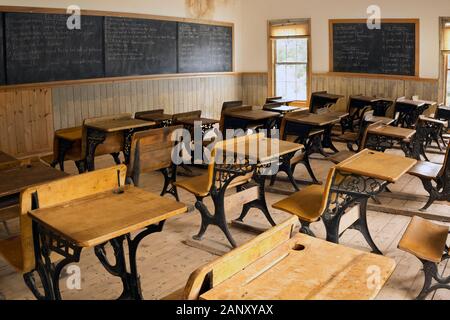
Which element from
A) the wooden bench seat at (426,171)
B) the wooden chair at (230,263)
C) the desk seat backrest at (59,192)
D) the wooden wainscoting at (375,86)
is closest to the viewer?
the wooden chair at (230,263)

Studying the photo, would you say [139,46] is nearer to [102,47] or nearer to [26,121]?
[102,47]

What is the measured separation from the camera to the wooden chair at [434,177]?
4.05m

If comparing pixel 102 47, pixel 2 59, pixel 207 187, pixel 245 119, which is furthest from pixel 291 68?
pixel 207 187

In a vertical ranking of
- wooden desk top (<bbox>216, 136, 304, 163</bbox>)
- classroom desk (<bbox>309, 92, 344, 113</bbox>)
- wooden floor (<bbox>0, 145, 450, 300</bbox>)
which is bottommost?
wooden floor (<bbox>0, 145, 450, 300</bbox>)

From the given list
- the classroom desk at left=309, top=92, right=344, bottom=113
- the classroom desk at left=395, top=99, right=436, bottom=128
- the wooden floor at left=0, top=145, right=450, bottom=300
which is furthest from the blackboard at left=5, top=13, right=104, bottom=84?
the classroom desk at left=395, top=99, right=436, bottom=128

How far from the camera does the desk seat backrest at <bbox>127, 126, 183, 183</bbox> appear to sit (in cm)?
411

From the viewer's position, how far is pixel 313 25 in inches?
362

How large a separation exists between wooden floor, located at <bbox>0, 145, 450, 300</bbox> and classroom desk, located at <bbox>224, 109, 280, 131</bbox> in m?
1.20

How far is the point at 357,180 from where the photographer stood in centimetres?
321

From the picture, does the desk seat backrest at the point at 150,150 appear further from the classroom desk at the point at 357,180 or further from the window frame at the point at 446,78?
the window frame at the point at 446,78

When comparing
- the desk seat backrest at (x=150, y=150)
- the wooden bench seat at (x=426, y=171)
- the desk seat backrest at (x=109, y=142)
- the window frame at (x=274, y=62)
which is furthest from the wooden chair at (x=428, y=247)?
the window frame at (x=274, y=62)

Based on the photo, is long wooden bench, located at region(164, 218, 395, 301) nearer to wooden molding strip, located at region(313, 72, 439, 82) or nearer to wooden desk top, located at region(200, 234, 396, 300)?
wooden desk top, located at region(200, 234, 396, 300)

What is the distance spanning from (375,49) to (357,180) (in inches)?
239

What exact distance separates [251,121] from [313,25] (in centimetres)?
389
